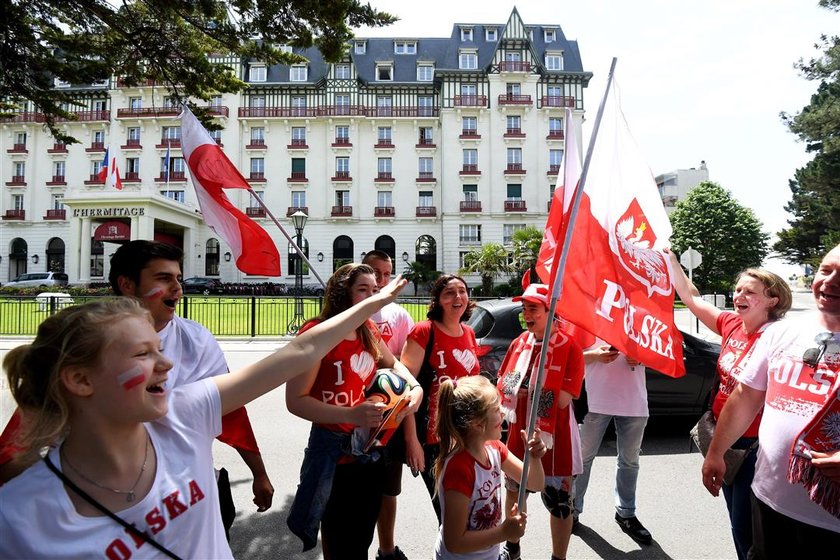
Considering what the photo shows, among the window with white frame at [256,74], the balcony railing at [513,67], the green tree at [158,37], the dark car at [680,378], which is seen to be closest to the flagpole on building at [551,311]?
the green tree at [158,37]

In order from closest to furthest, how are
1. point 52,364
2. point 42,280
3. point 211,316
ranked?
point 52,364
point 211,316
point 42,280

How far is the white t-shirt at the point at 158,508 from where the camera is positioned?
1193 mm

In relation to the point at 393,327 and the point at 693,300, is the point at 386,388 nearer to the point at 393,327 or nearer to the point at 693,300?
the point at 393,327

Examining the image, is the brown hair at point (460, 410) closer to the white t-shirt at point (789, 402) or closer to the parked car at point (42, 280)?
the white t-shirt at point (789, 402)

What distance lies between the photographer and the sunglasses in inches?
82.8

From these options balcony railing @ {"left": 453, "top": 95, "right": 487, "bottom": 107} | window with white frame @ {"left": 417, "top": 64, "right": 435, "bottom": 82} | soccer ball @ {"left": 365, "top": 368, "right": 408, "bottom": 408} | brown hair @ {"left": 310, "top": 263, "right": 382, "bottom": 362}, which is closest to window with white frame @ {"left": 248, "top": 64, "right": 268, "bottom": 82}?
window with white frame @ {"left": 417, "top": 64, "right": 435, "bottom": 82}

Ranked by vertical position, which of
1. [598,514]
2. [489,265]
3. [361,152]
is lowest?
[598,514]

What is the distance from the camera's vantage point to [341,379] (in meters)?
2.70

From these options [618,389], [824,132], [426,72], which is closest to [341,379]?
[618,389]

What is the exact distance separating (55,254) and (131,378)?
53.8 meters

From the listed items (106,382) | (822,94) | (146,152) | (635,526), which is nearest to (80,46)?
(106,382)

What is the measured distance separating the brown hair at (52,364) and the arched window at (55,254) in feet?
174

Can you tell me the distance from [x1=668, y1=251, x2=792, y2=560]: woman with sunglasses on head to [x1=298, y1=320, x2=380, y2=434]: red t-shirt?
2.02 metres

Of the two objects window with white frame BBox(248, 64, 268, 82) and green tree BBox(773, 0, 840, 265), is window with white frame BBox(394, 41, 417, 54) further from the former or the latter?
green tree BBox(773, 0, 840, 265)
